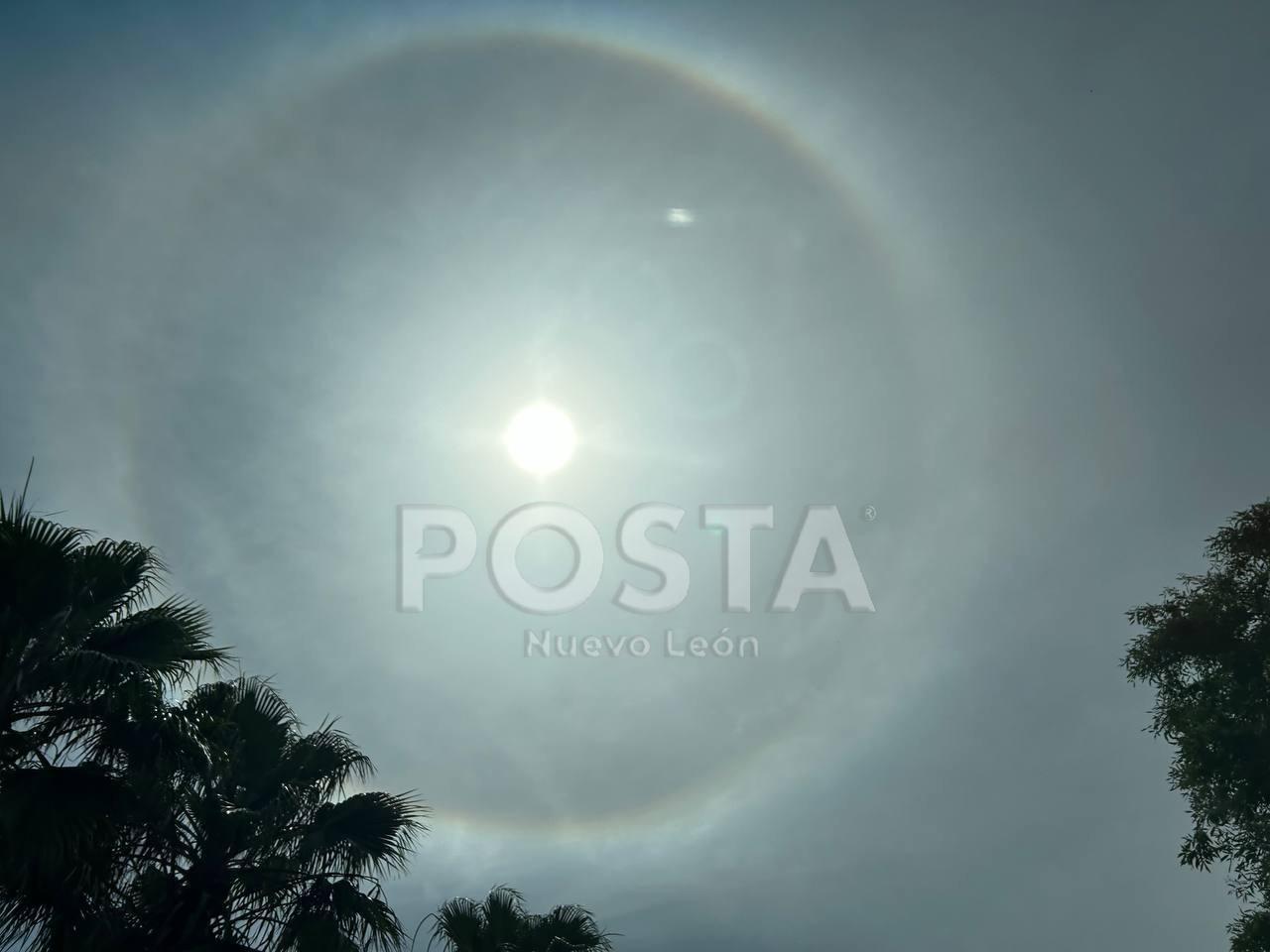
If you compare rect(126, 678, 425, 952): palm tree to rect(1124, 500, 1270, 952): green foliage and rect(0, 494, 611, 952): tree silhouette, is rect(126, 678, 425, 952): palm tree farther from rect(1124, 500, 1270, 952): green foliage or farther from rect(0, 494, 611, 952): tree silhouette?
rect(1124, 500, 1270, 952): green foliage

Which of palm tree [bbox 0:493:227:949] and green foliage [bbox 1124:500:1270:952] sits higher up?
green foliage [bbox 1124:500:1270:952]

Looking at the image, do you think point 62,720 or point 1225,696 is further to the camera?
point 1225,696

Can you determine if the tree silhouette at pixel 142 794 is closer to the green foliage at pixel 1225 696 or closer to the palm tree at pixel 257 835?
the palm tree at pixel 257 835

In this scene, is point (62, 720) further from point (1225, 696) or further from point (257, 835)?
point (1225, 696)

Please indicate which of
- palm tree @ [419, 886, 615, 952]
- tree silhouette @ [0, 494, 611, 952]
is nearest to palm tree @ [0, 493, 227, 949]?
tree silhouette @ [0, 494, 611, 952]

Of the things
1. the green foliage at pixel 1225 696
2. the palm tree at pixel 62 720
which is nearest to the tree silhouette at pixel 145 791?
the palm tree at pixel 62 720

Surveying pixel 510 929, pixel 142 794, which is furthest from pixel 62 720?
pixel 510 929

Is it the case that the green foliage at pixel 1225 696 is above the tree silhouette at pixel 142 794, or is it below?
above

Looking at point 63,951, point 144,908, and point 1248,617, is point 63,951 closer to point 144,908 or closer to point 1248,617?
point 144,908
